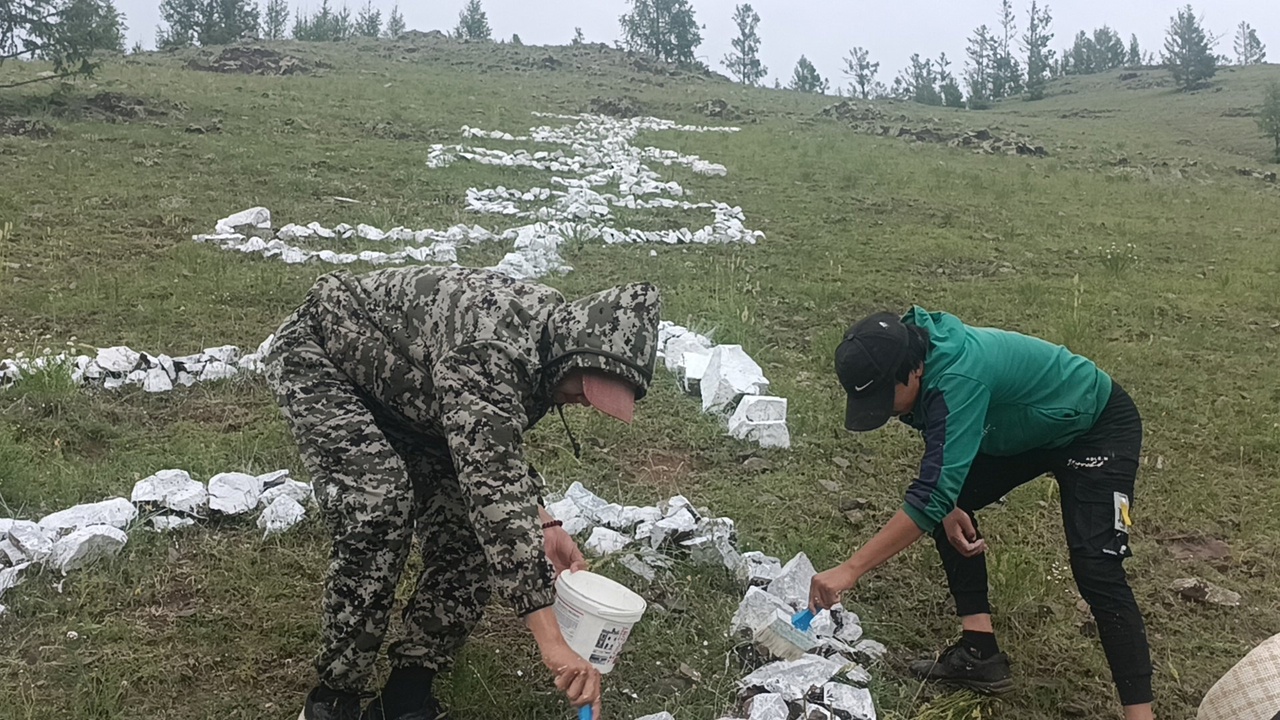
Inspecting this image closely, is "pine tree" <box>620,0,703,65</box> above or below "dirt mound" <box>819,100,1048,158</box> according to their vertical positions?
above

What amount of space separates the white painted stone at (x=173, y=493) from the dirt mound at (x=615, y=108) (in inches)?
755

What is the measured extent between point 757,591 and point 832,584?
0.67 metres

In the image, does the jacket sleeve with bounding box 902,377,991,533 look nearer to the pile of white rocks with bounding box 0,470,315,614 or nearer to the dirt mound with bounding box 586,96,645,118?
the pile of white rocks with bounding box 0,470,315,614

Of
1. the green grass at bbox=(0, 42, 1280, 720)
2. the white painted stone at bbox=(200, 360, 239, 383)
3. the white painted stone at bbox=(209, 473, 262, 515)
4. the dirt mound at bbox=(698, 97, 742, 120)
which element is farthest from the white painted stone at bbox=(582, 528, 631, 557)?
the dirt mound at bbox=(698, 97, 742, 120)

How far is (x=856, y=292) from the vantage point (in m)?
7.80

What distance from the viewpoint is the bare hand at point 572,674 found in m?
2.08

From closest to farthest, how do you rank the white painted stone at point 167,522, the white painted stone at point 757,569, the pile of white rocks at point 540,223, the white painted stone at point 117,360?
1. the white painted stone at point 757,569
2. the white painted stone at point 167,522
3. the white painted stone at point 117,360
4. the pile of white rocks at point 540,223

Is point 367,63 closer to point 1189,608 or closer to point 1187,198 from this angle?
point 1187,198

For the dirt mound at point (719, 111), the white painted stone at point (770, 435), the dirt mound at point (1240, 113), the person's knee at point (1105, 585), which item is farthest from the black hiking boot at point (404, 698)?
the dirt mound at point (1240, 113)

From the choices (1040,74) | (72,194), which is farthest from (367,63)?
(1040,74)

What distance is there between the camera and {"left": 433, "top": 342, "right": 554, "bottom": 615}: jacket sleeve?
82.4 inches

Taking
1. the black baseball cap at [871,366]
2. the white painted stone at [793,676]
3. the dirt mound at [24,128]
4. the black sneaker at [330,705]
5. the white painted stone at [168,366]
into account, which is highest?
the dirt mound at [24,128]

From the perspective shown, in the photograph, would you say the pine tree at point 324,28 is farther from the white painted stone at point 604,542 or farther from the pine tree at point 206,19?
the white painted stone at point 604,542

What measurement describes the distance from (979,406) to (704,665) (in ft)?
3.90
